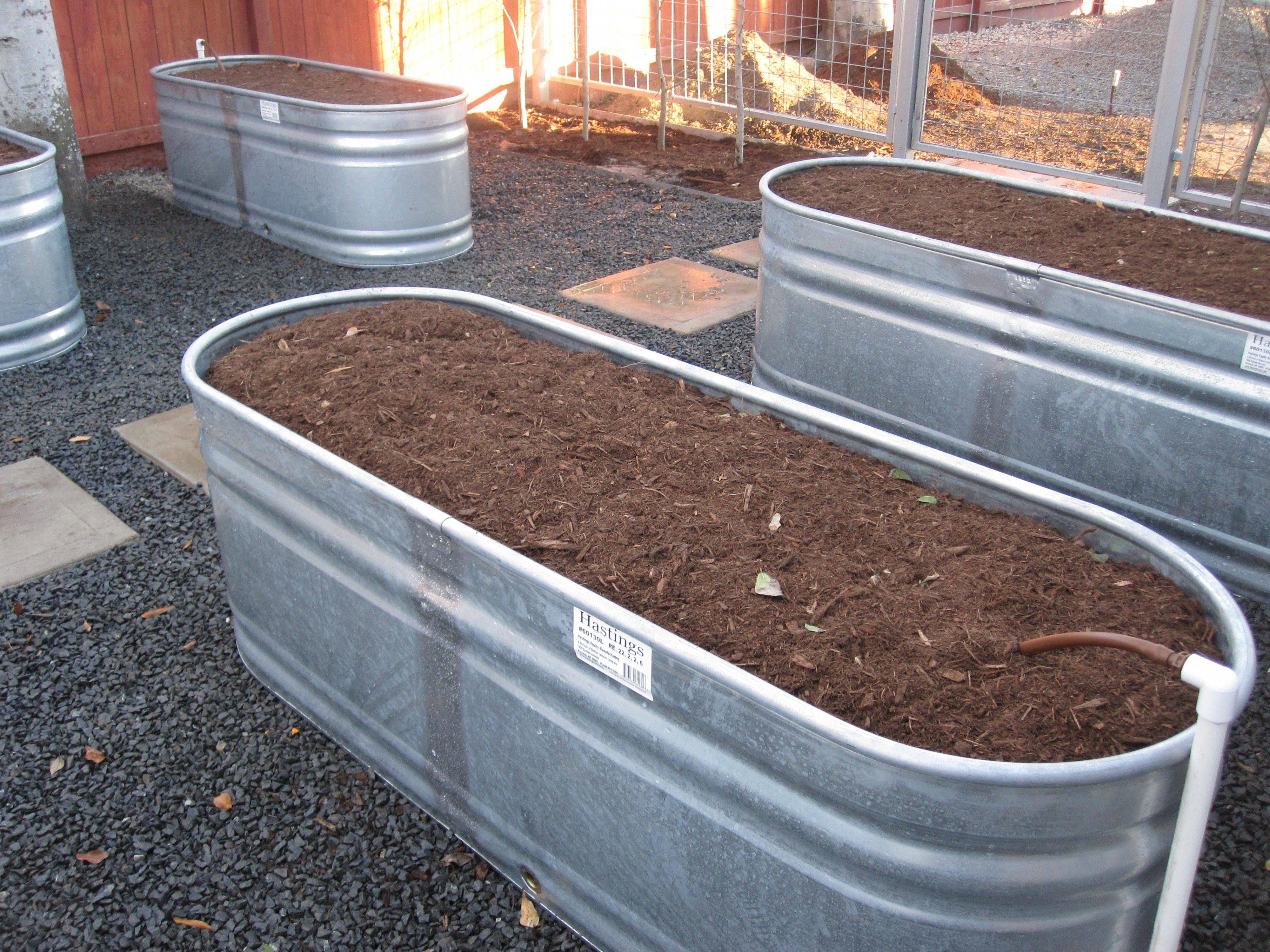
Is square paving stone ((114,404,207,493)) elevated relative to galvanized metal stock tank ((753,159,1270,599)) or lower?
lower

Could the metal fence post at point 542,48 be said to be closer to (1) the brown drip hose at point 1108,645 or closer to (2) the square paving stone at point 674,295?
(2) the square paving stone at point 674,295

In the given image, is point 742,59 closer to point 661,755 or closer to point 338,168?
point 338,168

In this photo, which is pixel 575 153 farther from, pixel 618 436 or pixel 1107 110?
pixel 618 436

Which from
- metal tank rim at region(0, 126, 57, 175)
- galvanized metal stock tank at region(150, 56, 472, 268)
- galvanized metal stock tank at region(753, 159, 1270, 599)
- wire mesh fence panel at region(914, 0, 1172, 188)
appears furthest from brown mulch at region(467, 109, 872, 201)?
metal tank rim at region(0, 126, 57, 175)

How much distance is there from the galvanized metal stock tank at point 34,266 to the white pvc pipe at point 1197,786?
5.54 meters

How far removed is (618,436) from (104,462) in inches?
109

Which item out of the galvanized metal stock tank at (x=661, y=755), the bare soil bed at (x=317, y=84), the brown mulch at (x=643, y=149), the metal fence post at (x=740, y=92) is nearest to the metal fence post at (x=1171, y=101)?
the brown mulch at (x=643, y=149)

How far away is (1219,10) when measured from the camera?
6.60 metres

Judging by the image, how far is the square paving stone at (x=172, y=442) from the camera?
4.49 metres

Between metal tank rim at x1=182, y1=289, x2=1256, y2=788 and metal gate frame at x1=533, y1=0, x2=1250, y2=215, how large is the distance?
4.96 m

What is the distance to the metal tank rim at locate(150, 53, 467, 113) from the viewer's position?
251 inches

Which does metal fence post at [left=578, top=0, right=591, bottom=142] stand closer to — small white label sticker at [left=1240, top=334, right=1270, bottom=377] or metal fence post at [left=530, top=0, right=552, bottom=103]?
metal fence post at [left=530, top=0, right=552, bottom=103]

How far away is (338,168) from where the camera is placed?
6578mm

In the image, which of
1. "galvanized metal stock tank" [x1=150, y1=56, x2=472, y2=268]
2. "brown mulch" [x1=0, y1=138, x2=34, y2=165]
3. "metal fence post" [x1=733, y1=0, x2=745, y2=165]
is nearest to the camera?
"brown mulch" [x1=0, y1=138, x2=34, y2=165]
